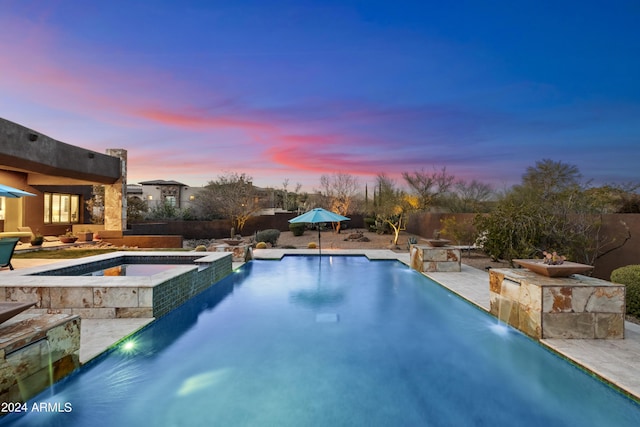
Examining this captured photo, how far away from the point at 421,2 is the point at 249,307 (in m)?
11.1

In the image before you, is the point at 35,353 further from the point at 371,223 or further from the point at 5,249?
the point at 371,223

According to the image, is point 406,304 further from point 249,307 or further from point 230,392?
Answer: point 230,392

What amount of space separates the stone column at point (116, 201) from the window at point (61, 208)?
14.0 feet

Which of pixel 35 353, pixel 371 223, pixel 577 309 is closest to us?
→ pixel 35 353

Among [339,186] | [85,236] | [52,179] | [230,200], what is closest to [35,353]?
[85,236]

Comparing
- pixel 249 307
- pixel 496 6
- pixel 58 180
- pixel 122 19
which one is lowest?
pixel 249 307

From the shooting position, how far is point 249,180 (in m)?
26.4

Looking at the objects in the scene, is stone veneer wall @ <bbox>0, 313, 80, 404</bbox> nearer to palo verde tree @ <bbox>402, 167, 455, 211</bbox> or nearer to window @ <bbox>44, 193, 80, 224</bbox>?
window @ <bbox>44, 193, 80, 224</bbox>

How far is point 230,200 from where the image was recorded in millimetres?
23250

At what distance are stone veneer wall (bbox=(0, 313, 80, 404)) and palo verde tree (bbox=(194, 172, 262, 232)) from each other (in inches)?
771

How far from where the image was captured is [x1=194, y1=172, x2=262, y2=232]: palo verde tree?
2294 centimetres

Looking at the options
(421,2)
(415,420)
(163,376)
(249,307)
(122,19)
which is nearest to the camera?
(415,420)

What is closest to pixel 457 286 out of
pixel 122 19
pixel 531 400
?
pixel 531 400

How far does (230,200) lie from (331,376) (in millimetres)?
20723
